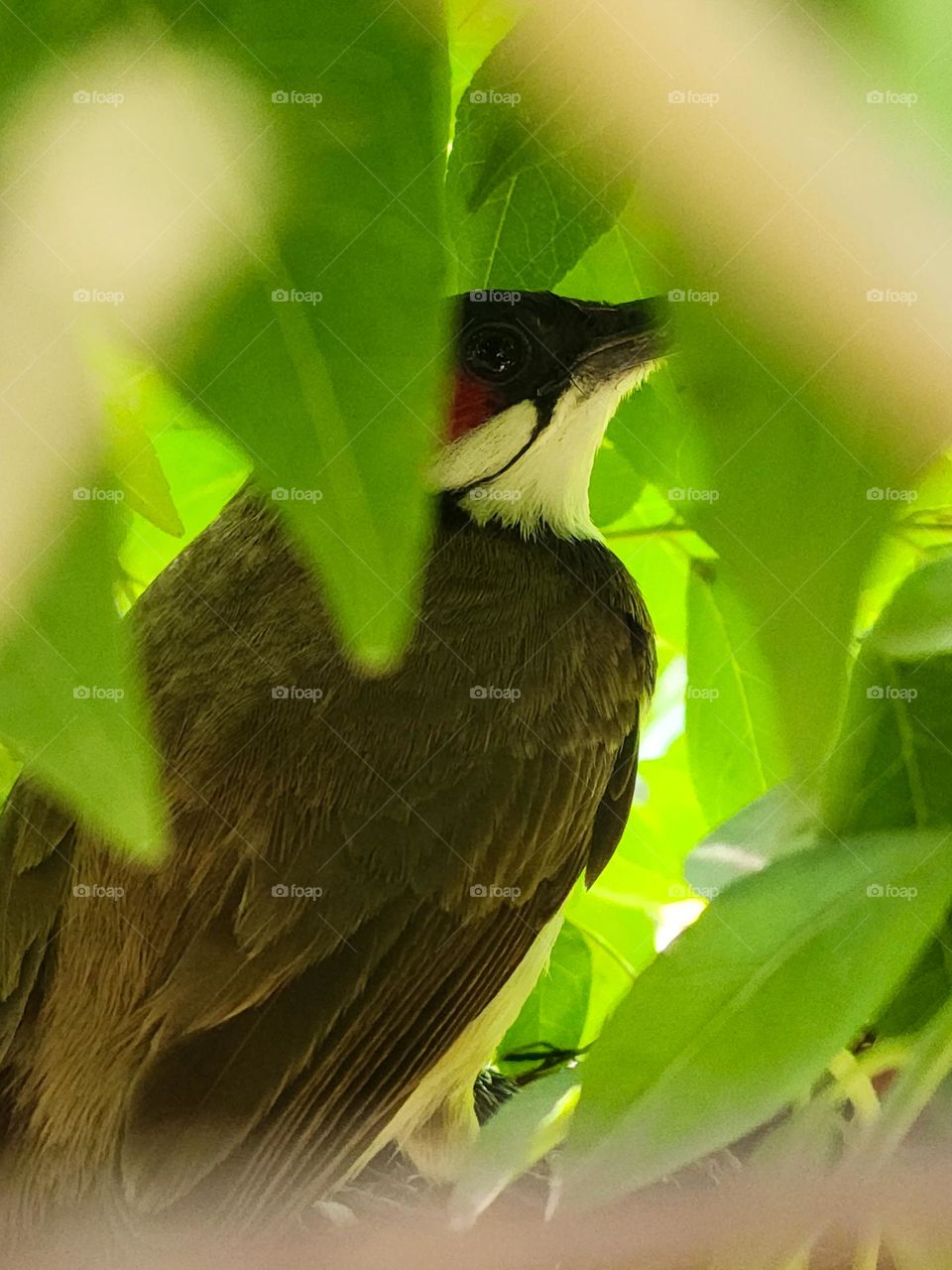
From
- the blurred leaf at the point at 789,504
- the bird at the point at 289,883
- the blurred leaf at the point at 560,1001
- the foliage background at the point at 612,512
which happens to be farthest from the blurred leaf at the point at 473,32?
the blurred leaf at the point at 560,1001

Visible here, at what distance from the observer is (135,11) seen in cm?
34

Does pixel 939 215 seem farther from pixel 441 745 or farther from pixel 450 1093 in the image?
pixel 450 1093

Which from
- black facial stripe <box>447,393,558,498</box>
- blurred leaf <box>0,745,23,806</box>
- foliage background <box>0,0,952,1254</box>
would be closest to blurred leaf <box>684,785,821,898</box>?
foliage background <box>0,0,952,1254</box>

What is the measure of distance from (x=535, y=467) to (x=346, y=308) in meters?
0.39

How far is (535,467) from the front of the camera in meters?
0.68

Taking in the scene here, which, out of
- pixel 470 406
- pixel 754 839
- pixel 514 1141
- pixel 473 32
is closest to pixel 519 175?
pixel 473 32

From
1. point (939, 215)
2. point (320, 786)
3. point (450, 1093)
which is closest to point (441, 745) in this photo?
point (320, 786)

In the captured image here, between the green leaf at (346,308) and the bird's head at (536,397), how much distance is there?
0.18 metres

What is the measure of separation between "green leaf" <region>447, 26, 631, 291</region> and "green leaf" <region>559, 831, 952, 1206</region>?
0.92 ft

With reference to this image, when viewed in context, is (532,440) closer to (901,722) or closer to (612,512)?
(612,512)

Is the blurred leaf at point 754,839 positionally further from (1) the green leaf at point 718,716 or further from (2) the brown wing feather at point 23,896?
(2) the brown wing feather at point 23,896

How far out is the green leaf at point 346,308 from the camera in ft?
0.85

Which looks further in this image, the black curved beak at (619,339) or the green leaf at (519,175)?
the black curved beak at (619,339)

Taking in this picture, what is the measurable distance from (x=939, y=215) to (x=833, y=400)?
0.33 ft
